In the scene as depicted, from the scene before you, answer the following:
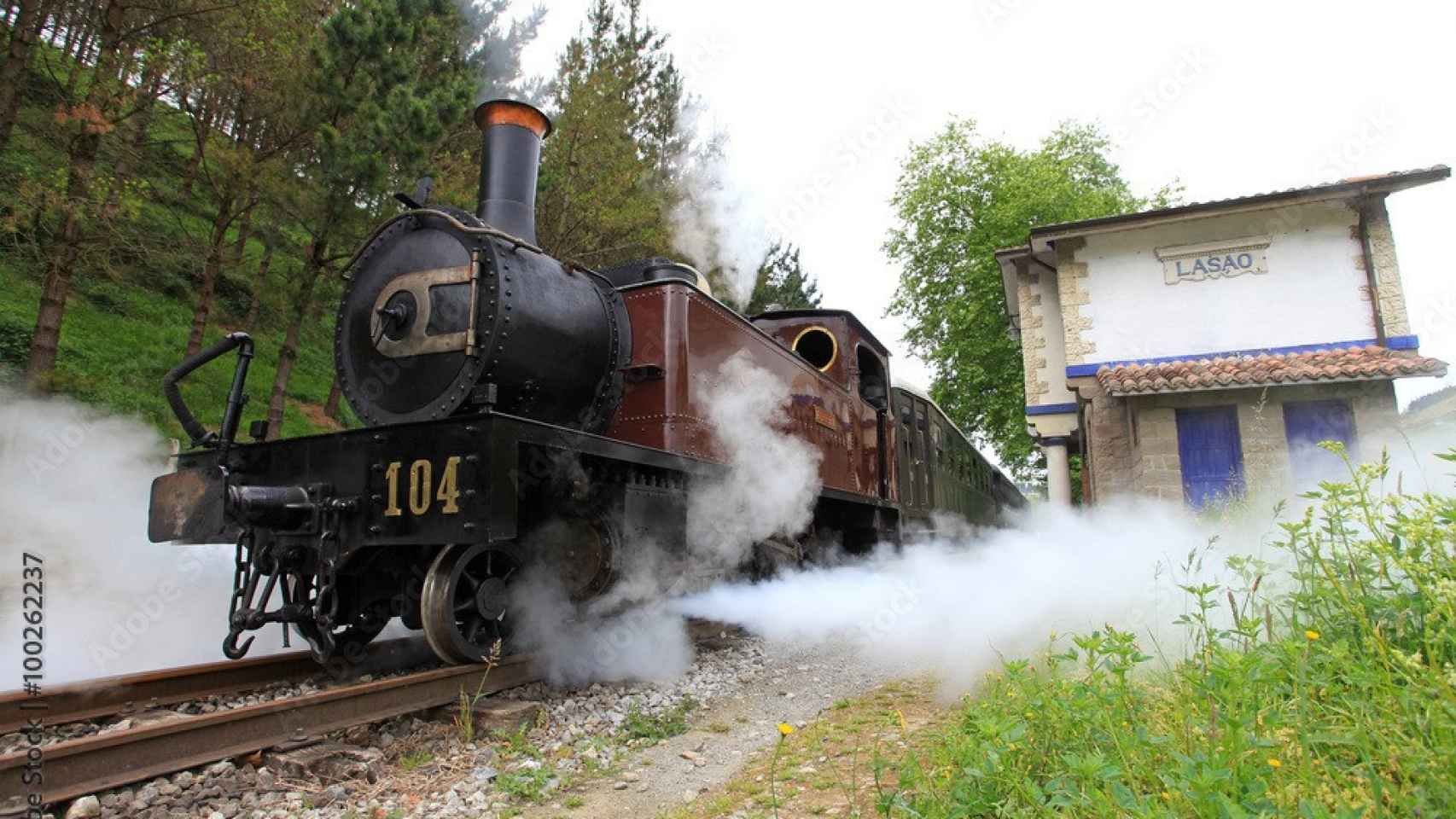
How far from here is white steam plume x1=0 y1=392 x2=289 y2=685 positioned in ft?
17.8

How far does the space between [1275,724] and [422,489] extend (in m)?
3.21

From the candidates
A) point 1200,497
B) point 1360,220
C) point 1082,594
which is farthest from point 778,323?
point 1360,220

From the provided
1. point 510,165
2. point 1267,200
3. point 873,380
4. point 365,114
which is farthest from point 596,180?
point 1267,200

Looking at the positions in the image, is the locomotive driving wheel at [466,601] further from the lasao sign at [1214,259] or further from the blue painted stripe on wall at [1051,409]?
the blue painted stripe on wall at [1051,409]

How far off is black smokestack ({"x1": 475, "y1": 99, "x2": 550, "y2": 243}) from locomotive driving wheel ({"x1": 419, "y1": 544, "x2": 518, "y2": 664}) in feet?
6.25

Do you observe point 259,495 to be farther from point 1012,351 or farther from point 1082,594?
point 1012,351

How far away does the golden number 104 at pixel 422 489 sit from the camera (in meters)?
3.51

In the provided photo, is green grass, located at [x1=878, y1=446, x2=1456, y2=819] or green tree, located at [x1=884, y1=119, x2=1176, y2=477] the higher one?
green tree, located at [x1=884, y1=119, x2=1176, y2=477]

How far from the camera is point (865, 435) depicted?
7965mm

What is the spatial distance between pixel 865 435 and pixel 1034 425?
7593mm

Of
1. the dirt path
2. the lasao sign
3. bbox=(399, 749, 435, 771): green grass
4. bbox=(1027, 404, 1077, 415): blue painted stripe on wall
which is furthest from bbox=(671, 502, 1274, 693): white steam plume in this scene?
bbox=(1027, 404, 1077, 415): blue painted stripe on wall

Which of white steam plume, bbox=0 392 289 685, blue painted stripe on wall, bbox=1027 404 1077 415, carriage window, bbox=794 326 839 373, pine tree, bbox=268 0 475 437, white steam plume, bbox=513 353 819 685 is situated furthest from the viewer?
blue painted stripe on wall, bbox=1027 404 1077 415

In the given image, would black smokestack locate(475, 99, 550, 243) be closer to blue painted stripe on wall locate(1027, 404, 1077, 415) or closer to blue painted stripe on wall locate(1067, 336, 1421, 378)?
blue painted stripe on wall locate(1067, 336, 1421, 378)

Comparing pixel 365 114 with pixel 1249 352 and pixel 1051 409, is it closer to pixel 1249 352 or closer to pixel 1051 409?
pixel 1051 409
